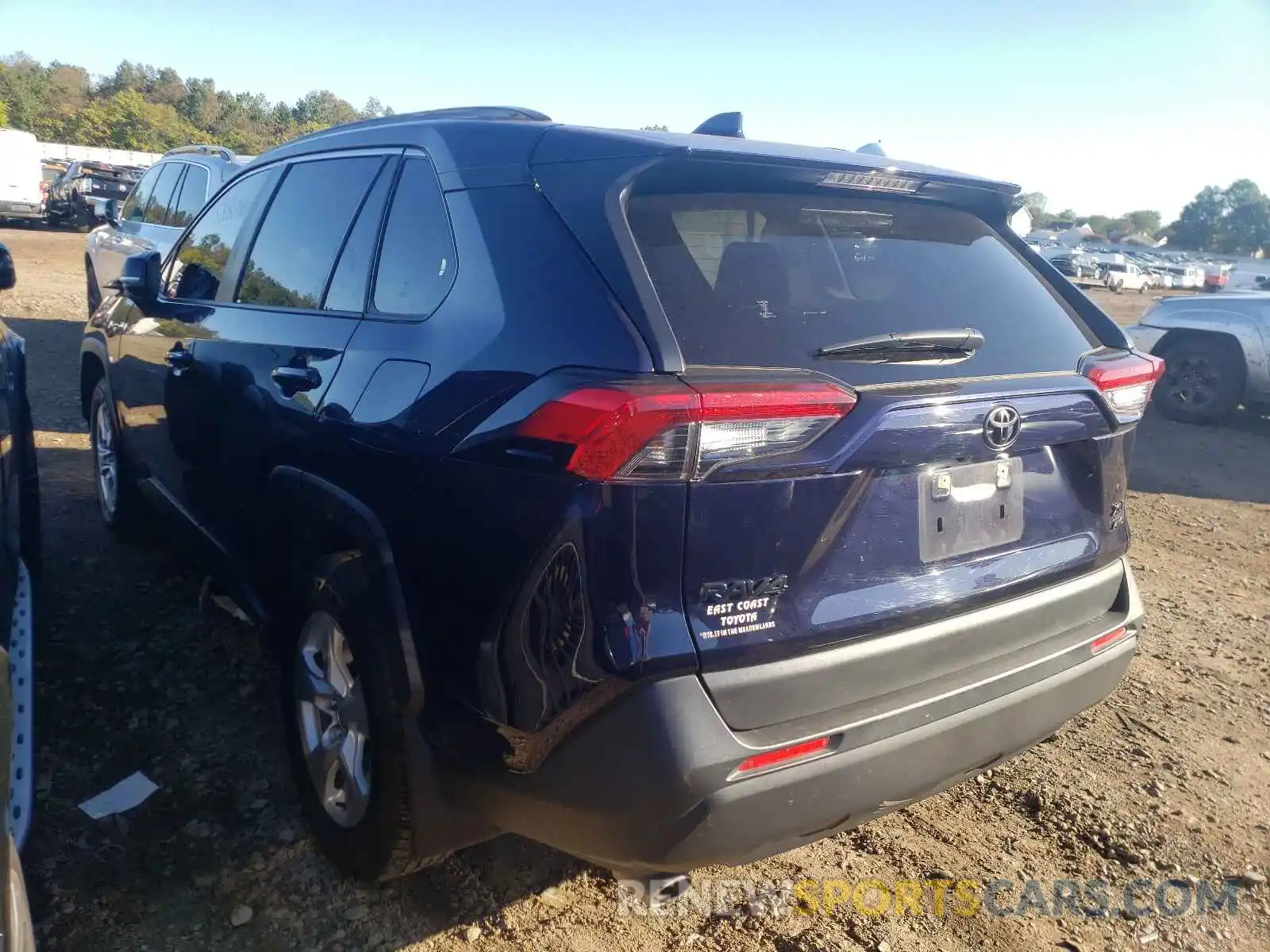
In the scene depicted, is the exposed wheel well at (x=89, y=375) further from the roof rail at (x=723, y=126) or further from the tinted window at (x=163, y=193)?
the tinted window at (x=163, y=193)

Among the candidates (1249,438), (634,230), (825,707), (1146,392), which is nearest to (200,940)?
(825,707)

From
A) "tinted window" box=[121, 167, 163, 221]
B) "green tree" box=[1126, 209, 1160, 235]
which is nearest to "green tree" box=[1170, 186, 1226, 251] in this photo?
"green tree" box=[1126, 209, 1160, 235]

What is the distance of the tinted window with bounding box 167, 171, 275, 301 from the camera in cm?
356

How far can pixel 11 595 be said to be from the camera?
2.88 m

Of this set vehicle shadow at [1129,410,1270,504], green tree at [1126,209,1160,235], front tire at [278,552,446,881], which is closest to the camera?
front tire at [278,552,446,881]

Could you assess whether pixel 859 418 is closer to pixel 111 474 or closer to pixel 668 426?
pixel 668 426

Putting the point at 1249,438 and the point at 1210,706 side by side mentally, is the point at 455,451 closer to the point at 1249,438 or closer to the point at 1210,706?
the point at 1210,706

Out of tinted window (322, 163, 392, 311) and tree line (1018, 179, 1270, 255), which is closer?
tinted window (322, 163, 392, 311)

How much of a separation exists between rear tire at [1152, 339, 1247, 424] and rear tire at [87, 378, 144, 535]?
9025 mm

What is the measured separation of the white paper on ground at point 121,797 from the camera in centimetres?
283

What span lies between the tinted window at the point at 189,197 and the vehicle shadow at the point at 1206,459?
7820 mm

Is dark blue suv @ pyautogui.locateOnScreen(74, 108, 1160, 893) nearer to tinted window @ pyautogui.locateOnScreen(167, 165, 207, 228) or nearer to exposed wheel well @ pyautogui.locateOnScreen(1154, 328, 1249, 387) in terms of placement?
tinted window @ pyautogui.locateOnScreen(167, 165, 207, 228)

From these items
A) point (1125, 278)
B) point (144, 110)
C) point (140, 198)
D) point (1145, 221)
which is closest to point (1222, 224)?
point (1145, 221)

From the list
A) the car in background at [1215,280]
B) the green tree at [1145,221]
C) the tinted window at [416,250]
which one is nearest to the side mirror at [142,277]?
the tinted window at [416,250]
